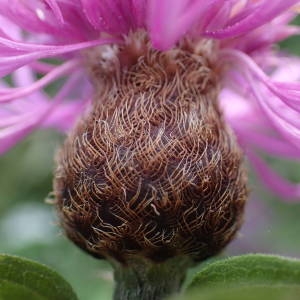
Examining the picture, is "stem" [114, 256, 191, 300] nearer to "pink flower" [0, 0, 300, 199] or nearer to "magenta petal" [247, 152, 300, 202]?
"pink flower" [0, 0, 300, 199]

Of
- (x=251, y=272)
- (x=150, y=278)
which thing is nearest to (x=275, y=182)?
(x=150, y=278)

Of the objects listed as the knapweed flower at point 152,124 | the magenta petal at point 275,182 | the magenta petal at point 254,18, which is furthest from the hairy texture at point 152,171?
the magenta petal at point 275,182

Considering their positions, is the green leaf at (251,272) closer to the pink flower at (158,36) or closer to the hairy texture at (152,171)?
the hairy texture at (152,171)

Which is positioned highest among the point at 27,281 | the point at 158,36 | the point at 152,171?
the point at 158,36

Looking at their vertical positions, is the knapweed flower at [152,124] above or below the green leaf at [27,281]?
above

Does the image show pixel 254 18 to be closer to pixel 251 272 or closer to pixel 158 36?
pixel 158 36

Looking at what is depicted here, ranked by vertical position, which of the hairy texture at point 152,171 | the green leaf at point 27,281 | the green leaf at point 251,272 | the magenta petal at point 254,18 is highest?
the magenta petal at point 254,18

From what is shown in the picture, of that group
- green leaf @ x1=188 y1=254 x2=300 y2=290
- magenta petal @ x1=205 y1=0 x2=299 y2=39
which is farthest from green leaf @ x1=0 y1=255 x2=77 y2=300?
magenta petal @ x1=205 y1=0 x2=299 y2=39
